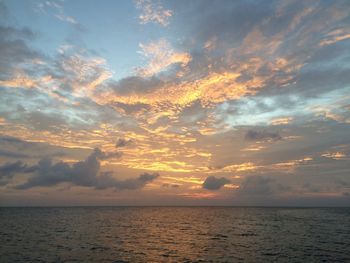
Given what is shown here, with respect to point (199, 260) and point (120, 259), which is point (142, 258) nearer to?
point (120, 259)

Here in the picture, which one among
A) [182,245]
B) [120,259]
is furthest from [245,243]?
[120,259]

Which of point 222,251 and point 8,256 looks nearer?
point 8,256

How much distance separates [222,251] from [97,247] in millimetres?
23528

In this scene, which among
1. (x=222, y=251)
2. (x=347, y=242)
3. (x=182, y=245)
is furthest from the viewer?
(x=347, y=242)

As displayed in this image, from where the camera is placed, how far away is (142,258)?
156 ft

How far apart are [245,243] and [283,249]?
30.1ft

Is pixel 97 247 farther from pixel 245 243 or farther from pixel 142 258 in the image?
pixel 245 243

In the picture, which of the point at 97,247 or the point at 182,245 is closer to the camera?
the point at 97,247

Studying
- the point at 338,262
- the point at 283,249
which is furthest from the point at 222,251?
the point at 338,262

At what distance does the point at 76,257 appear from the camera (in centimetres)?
4622

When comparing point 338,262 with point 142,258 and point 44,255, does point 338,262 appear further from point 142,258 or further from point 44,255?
point 44,255

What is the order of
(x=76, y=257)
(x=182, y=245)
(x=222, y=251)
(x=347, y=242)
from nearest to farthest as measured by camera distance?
(x=76, y=257), (x=222, y=251), (x=182, y=245), (x=347, y=242)

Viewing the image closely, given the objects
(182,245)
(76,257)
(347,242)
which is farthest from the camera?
(347,242)

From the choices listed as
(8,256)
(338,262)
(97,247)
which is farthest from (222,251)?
(8,256)
